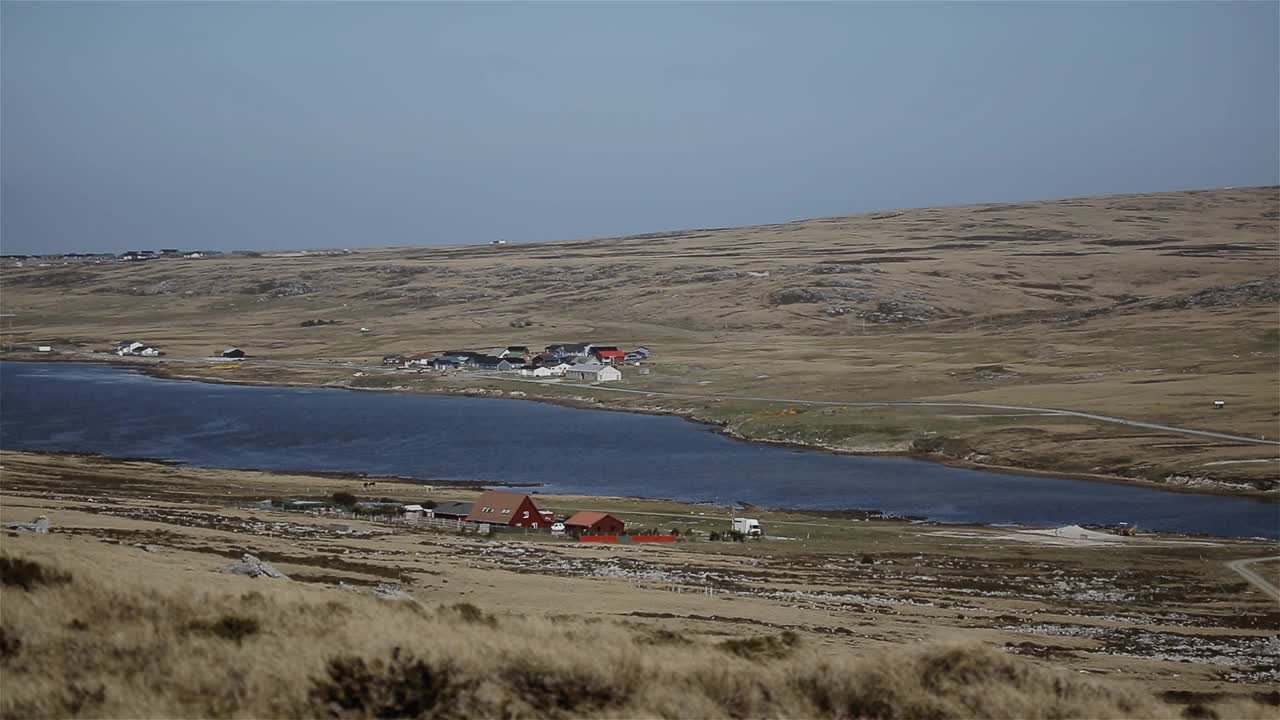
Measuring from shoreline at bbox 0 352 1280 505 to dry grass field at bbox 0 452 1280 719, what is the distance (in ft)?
52.0

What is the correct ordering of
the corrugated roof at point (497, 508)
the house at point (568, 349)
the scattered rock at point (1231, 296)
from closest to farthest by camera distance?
the corrugated roof at point (497, 508) < the house at point (568, 349) < the scattered rock at point (1231, 296)

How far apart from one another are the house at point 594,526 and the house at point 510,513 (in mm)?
1529

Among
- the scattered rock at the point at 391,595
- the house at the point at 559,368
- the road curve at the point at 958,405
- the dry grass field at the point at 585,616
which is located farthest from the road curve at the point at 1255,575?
the house at the point at 559,368

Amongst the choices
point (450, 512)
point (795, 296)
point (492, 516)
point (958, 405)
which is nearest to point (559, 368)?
point (958, 405)

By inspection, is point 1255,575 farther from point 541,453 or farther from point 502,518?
point 541,453

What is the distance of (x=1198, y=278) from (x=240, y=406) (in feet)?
417

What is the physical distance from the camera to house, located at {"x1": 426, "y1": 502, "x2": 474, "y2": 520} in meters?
51.8

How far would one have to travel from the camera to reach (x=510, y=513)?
50438 millimetres

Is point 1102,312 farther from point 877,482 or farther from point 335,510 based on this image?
point 335,510

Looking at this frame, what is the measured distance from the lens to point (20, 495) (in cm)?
4428

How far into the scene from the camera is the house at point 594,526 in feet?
161

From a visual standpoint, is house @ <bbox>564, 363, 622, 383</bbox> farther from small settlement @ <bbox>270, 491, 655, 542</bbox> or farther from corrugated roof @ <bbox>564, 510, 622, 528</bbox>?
corrugated roof @ <bbox>564, 510, 622, 528</bbox>

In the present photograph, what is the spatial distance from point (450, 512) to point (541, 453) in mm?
28081

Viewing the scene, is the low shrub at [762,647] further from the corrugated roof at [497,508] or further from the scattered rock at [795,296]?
the scattered rock at [795,296]
